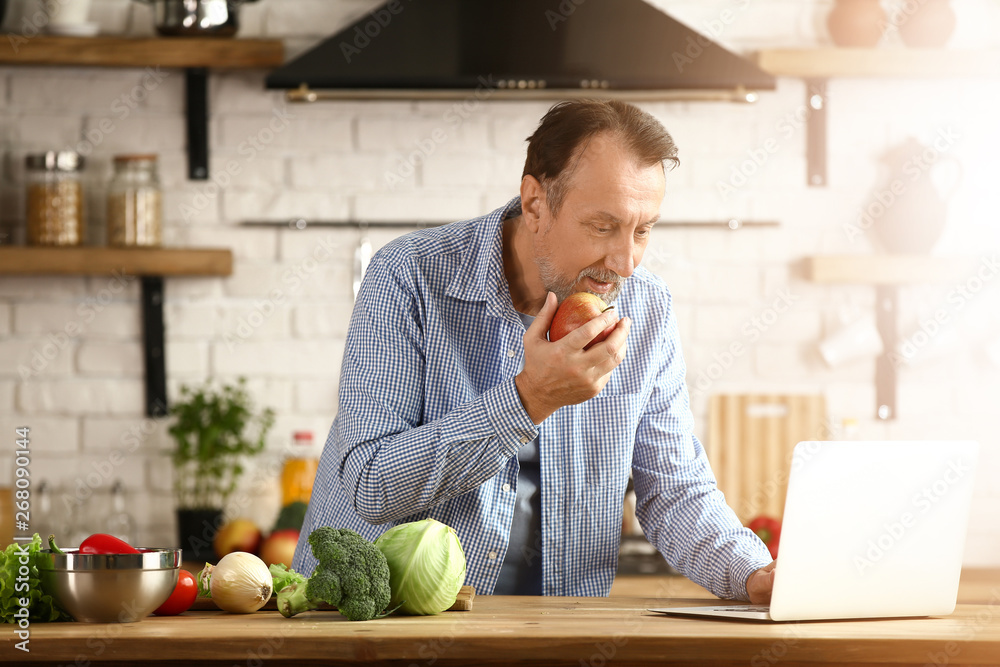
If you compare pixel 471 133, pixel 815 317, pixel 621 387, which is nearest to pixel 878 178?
pixel 815 317

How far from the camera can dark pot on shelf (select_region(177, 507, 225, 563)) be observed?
9.04ft

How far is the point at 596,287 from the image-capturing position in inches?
61.9

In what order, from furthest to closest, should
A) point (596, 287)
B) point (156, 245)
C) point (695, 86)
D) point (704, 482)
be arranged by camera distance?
1. point (156, 245)
2. point (695, 86)
3. point (704, 482)
4. point (596, 287)

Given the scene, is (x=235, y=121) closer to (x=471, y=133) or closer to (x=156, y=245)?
(x=156, y=245)

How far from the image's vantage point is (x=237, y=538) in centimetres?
262

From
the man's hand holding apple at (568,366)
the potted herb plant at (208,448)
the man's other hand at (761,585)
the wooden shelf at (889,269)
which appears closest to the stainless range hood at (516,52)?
the wooden shelf at (889,269)

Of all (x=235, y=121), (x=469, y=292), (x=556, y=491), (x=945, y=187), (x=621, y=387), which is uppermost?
(x=235, y=121)

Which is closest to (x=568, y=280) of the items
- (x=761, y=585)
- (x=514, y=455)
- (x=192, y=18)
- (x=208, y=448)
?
(x=514, y=455)

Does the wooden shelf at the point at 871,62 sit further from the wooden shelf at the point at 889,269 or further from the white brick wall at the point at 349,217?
the wooden shelf at the point at 889,269

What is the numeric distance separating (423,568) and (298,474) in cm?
164

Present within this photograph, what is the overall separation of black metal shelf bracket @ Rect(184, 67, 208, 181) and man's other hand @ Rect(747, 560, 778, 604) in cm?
199

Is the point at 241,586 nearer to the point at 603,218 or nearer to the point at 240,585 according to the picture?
the point at 240,585

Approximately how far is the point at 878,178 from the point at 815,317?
424 mm

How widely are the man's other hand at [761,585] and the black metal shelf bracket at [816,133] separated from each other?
1.81 m
